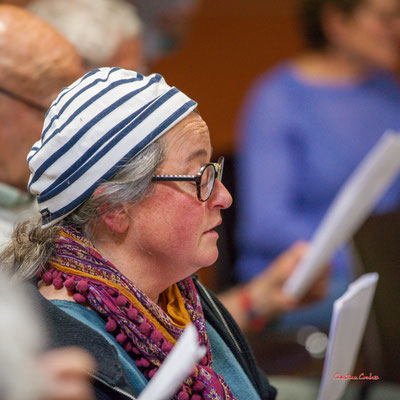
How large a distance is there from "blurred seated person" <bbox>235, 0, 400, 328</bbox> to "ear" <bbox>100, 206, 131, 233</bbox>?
162cm

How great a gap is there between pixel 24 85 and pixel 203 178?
0.62m

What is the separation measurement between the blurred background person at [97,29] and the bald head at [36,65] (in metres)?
0.37

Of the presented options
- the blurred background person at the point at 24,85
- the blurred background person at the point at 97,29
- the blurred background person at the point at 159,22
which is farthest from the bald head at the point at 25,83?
the blurred background person at the point at 159,22

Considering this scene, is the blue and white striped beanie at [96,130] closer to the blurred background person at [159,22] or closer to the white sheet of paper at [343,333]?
the white sheet of paper at [343,333]

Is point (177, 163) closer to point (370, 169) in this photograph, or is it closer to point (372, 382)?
point (370, 169)

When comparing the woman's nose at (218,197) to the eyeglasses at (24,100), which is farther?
the eyeglasses at (24,100)

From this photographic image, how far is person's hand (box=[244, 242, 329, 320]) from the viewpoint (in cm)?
229

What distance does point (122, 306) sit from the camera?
3.91ft

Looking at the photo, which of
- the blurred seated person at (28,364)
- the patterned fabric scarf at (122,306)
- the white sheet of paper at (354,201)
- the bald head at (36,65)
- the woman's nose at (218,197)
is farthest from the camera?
the white sheet of paper at (354,201)

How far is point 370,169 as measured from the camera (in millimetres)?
1860

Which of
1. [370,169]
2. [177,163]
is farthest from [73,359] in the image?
[370,169]

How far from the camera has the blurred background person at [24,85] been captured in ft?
5.61

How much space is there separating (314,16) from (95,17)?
113 cm

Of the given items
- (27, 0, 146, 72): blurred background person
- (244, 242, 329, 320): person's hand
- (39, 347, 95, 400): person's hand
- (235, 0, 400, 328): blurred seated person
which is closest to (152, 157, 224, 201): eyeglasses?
(39, 347, 95, 400): person's hand
